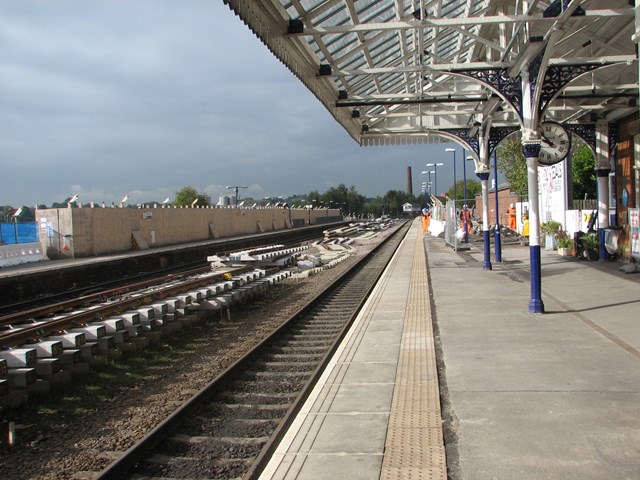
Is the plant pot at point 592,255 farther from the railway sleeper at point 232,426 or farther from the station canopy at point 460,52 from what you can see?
the railway sleeper at point 232,426

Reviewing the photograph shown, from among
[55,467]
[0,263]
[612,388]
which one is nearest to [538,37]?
[612,388]

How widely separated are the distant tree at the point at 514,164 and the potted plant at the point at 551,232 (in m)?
21.3

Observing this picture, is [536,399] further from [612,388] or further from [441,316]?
[441,316]

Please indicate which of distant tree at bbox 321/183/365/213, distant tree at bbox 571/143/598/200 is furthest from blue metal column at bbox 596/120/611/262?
distant tree at bbox 321/183/365/213

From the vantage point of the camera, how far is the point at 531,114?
1002 centimetres

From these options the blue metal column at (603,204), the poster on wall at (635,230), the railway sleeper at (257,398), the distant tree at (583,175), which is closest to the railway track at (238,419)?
the railway sleeper at (257,398)

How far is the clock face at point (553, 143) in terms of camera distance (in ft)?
43.7

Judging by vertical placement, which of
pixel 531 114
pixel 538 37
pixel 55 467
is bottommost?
pixel 55 467

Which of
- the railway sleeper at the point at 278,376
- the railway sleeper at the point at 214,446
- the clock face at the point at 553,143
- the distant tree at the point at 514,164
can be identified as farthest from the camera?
the distant tree at the point at 514,164

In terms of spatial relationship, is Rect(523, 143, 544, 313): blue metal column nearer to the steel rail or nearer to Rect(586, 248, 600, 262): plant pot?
the steel rail

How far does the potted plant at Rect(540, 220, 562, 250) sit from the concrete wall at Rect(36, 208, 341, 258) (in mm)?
21676

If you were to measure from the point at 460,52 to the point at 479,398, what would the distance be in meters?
9.58

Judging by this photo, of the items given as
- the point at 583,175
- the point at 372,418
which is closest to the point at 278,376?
the point at 372,418

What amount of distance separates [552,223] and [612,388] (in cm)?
1869
